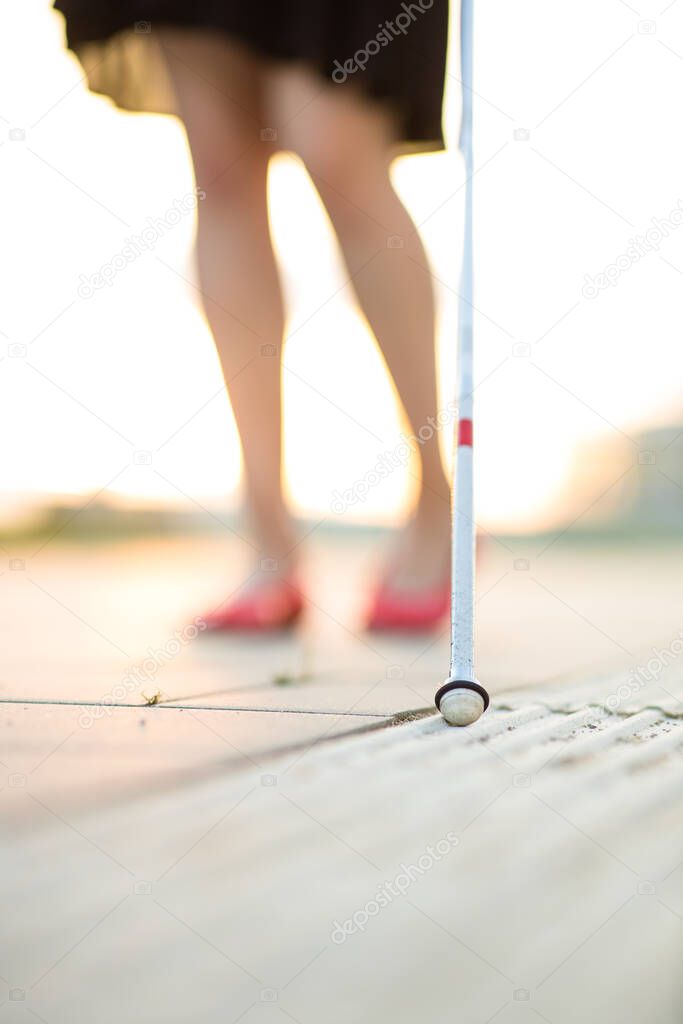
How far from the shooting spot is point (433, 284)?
1.27m

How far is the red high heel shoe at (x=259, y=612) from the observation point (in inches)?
45.8

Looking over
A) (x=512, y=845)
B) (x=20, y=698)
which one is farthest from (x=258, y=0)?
(x=512, y=845)

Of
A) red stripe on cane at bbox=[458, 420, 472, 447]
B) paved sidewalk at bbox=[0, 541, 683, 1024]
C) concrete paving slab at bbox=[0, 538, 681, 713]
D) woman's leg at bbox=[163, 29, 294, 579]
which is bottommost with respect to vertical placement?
concrete paving slab at bbox=[0, 538, 681, 713]

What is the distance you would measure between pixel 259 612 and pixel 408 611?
0.21 m

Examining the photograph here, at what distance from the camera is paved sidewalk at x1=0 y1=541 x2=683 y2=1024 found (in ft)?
1.29

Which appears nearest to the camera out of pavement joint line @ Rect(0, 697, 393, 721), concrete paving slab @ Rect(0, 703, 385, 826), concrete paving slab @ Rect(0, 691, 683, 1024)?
concrete paving slab @ Rect(0, 691, 683, 1024)

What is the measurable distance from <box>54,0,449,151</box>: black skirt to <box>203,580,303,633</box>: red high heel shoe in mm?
696

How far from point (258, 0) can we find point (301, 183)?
0.25 metres

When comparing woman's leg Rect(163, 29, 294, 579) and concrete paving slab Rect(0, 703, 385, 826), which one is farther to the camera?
woman's leg Rect(163, 29, 294, 579)

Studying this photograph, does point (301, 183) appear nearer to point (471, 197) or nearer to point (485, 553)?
point (471, 197)
